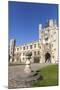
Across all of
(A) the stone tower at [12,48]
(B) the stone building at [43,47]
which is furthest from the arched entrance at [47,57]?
(A) the stone tower at [12,48]

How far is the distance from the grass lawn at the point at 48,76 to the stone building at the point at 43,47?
70 mm

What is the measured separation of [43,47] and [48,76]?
0.95 feet

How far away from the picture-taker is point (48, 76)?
76.5 inches

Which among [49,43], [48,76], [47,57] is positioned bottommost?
[48,76]

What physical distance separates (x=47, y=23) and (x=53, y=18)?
0.27ft

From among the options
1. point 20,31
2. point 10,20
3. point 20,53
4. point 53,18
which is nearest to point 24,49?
point 20,53

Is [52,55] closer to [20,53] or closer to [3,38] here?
[20,53]

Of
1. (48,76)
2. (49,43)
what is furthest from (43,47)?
(48,76)

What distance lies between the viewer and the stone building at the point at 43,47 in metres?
1.89

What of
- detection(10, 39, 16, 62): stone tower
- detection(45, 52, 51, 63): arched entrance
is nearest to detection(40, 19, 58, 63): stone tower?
detection(45, 52, 51, 63): arched entrance

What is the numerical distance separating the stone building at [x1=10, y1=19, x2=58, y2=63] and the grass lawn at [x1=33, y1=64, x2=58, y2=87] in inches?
2.8

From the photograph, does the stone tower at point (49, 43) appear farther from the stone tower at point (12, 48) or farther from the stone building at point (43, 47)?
the stone tower at point (12, 48)

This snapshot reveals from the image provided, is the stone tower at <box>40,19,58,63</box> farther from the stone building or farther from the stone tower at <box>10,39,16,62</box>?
the stone tower at <box>10,39,16,62</box>

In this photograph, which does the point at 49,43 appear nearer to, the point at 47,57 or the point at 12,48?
the point at 47,57
